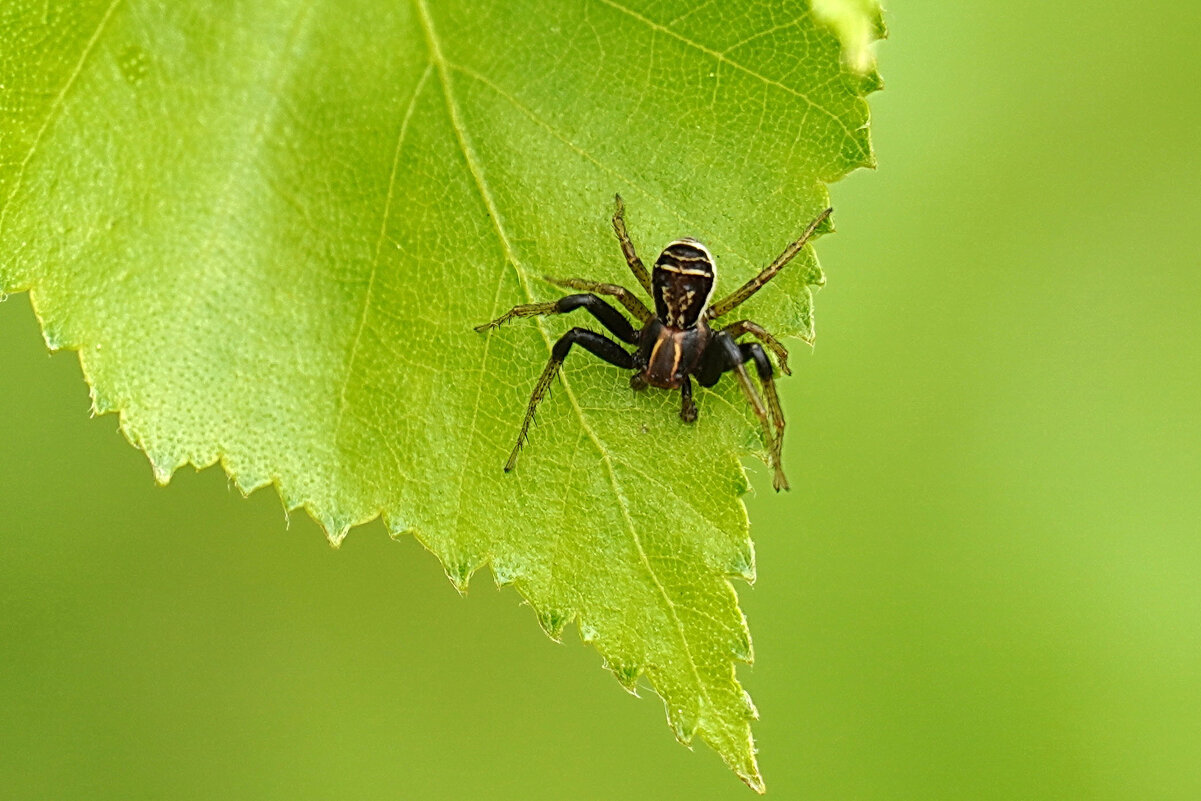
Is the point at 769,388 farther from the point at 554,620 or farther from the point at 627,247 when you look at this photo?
the point at 554,620

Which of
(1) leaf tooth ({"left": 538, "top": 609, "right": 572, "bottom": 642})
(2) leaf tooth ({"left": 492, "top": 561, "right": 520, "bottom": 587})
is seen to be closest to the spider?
(2) leaf tooth ({"left": 492, "top": 561, "right": 520, "bottom": 587})

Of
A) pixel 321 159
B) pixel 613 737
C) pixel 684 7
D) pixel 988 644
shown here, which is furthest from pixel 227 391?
pixel 988 644

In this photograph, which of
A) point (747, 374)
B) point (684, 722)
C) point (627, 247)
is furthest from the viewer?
point (747, 374)

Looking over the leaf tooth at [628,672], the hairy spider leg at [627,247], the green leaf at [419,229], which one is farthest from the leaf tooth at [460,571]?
the hairy spider leg at [627,247]

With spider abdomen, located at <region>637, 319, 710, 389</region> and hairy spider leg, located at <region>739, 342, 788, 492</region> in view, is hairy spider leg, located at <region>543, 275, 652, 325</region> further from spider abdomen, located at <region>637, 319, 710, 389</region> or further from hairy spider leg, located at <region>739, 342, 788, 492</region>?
hairy spider leg, located at <region>739, 342, 788, 492</region>

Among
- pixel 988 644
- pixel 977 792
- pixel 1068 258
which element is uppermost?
pixel 1068 258

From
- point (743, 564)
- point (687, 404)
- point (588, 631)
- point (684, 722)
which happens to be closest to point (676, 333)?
point (687, 404)

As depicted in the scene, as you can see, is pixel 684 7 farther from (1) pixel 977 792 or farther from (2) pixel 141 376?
(1) pixel 977 792
